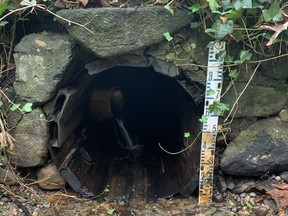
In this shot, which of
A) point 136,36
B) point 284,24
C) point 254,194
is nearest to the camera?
point 284,24

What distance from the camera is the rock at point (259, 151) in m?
2.41

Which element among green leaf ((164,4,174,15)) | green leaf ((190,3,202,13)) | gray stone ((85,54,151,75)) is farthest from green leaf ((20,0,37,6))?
green leaf ((190,3,202,13))

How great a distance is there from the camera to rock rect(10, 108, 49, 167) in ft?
8.18

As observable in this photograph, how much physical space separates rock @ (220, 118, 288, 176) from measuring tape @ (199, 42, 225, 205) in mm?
129

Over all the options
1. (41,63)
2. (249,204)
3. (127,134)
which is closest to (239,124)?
(249,204)

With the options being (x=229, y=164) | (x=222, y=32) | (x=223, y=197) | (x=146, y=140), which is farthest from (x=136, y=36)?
(x=146, y=140)

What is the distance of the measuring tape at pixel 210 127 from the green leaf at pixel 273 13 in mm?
307

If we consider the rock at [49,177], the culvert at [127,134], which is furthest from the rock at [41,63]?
the rock at [49,177]

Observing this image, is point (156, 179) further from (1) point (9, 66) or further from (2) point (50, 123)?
(1) point (9, 66)

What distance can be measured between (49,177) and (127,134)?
5.34ft

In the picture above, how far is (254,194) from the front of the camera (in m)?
2.44

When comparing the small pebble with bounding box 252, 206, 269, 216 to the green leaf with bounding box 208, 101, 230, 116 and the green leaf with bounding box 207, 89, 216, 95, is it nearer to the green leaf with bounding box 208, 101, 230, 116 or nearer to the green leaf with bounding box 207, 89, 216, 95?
the green leaf with bounding box 208, 101, 230, 116

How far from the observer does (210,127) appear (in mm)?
2383

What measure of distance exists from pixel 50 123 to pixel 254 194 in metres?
1.52
